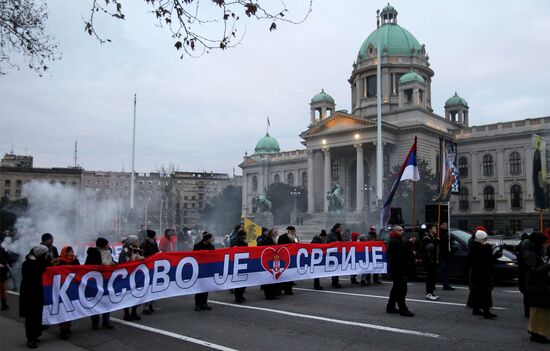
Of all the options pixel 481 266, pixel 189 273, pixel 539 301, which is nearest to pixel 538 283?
pixel 539 301

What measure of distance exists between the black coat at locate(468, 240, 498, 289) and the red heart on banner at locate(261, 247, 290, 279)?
15.5ft

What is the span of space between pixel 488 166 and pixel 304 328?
65.4 meters

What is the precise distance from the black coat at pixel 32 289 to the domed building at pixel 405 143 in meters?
46.5

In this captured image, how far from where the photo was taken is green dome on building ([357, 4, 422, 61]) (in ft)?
257

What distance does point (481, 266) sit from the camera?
10062 mm

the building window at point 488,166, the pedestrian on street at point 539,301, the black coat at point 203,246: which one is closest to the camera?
the pedestrian on street at point 539,301

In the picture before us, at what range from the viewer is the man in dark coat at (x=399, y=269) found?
10.00m

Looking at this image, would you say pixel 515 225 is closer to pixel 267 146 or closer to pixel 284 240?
pixel 267 146

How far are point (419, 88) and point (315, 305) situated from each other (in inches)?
2471

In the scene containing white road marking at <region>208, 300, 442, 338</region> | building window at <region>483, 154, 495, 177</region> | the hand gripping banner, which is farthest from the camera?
building window at <region>483, 154, 495, 177</region>

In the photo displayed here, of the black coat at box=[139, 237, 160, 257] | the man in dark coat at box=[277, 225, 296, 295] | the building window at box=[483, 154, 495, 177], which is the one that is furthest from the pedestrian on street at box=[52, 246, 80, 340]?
the building window at box=[483, 154, 495, 177]

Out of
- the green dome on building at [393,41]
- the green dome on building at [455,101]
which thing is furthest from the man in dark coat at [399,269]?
the green dome on building at [455,101]

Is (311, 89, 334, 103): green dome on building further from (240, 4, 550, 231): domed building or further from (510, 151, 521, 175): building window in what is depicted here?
(510, 151, 521, 175): building window

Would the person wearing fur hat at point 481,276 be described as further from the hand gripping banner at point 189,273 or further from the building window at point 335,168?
the building window at point 335,168
